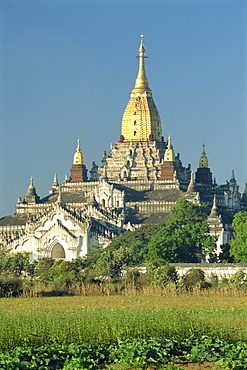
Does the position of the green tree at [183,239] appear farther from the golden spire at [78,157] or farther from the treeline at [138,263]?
the golden spire at [78,157]

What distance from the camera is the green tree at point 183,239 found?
69375 mm

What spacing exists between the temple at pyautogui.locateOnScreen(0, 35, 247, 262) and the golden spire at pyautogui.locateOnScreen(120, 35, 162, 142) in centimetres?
10

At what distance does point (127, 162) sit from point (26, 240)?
78.7ft

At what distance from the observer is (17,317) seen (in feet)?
124

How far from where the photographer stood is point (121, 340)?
34250 mm

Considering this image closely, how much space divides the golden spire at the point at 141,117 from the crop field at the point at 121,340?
242ft

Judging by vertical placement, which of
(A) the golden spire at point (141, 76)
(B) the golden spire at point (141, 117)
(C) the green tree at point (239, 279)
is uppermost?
(A) the golden spire at point (141, 76)

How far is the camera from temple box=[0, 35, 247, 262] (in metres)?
88.9

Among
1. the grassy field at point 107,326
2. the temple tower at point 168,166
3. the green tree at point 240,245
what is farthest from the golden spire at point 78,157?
the grassy field at point 107,326

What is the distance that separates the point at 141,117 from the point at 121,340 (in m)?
79.8

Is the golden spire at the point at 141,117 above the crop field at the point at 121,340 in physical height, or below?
above

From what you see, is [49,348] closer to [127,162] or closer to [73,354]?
[73,354]

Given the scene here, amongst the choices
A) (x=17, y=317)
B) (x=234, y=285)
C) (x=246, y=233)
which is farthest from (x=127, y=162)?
(x=17, y=317)

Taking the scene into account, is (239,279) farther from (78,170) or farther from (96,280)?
(78,170)
